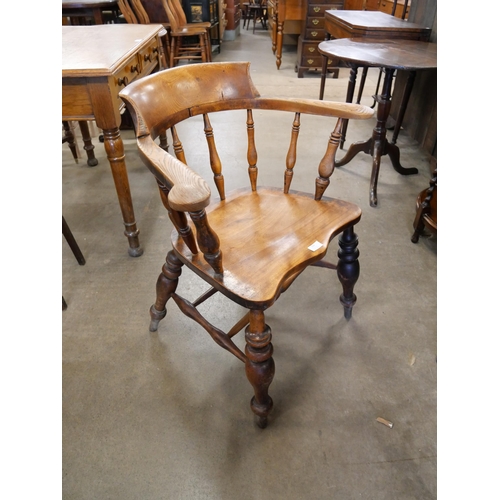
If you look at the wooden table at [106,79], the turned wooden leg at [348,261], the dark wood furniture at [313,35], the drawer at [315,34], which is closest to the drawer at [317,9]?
the dark wood furniture at [313,35]

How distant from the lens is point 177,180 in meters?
0.68

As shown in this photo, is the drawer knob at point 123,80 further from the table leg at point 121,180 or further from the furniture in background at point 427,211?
the furniture in background at point 427,211

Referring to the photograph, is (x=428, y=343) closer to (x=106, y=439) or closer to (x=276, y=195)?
(x=276, y=195)

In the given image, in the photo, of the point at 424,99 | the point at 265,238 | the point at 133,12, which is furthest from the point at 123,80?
the point at 133,12

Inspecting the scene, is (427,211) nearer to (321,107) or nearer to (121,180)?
(321,107)

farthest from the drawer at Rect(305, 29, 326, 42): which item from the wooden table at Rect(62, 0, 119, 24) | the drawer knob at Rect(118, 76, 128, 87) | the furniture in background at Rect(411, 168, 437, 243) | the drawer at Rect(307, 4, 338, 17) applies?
the drawer knob at Rect(118, 76, 128, 87)

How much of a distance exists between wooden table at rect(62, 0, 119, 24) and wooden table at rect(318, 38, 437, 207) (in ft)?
8.12

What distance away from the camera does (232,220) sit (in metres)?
1.09

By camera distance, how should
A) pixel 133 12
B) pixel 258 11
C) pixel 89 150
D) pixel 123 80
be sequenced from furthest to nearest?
pixel 258 11 → pixel 133 12 → pixel 89 150 → pixel 123 80

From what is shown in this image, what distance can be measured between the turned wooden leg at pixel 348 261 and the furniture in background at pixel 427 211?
628mm

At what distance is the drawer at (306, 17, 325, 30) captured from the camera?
4.02m

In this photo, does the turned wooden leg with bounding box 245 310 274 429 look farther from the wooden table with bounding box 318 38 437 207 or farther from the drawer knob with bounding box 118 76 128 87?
the wooden table with bounding box 318 38 437 207

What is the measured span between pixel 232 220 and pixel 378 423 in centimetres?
76

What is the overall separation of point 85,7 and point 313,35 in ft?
7.94
